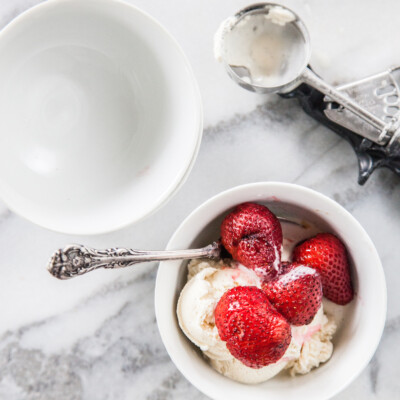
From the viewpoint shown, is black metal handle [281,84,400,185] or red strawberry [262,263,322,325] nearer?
red strawberry [262,263,322,325]

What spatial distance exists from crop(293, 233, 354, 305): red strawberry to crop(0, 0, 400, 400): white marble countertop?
0.43 ft

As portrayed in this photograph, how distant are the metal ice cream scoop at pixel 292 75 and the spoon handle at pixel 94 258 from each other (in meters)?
0.30

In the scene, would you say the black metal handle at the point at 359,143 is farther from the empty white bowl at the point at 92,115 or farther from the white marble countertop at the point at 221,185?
the empty white bowl at the point at 92,115

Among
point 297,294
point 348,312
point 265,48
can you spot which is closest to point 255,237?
point 297,294

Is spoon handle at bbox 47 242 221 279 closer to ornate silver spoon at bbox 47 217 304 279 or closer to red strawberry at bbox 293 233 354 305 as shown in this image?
ornate silver spoon at bbox 47 217 304 279

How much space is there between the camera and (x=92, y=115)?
3.35ft

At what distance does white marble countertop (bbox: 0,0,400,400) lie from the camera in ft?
3.25

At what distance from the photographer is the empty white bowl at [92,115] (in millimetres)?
908

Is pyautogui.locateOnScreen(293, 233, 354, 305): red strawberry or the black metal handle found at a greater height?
the black metal handle

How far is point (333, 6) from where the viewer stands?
0.99 meters

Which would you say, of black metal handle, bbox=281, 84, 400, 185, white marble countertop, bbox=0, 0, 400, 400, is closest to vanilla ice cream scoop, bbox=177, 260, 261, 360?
white marble countertop, bbox=0, 0, 400, 400

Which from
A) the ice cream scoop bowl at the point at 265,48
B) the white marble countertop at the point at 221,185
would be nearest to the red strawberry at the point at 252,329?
the white marble countertop at the point at 221,185

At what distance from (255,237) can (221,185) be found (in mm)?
169

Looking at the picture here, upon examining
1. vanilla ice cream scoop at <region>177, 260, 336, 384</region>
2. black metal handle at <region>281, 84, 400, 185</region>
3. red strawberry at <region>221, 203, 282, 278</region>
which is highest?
black metal handle at <region>281, 84, 400, 185</region>
